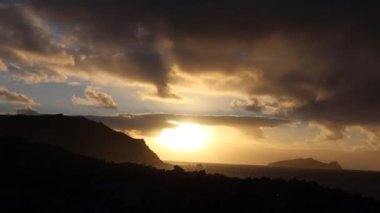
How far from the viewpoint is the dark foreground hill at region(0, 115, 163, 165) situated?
14450cm

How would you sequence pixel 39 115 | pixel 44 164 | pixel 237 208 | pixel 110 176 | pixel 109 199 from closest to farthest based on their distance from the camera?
1. pixel 237 208
2. pixel 109 199
3. pixel 110 176
4. pixel 44 164
5. pixel 39 115

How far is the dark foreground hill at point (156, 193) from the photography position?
38469mm

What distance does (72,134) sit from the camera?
530ft

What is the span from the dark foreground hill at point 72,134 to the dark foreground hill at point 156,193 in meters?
88.1

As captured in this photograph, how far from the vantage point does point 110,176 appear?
4831cm

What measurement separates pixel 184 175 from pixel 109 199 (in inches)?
301

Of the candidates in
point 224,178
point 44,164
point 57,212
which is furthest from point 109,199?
point 44,164

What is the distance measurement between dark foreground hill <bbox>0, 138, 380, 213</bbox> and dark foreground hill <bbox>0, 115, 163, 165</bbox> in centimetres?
8811

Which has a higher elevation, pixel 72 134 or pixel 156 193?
pixel 72 134

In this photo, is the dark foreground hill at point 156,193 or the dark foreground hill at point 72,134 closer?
the dark foreground hill at point 156,193

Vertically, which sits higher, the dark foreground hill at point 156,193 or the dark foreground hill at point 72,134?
the dark foreground hill at point 72,134

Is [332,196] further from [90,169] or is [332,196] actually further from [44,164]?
[44,164]

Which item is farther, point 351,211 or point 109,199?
point 109,199

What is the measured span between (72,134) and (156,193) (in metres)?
126
